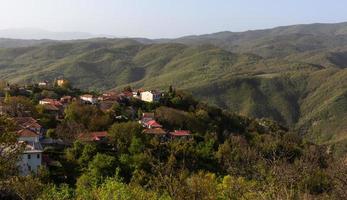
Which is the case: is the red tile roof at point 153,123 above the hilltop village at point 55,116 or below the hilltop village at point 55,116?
below

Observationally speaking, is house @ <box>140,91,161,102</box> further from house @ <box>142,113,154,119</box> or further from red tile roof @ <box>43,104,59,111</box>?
red tile roof @ <box>43,104,59,111</box>

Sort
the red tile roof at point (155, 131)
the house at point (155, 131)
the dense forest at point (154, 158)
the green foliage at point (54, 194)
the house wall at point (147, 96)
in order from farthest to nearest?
the house wall at point (147, 96) → the red tile roof at point (155, 131) → the house at point (155, 131) → the dense forest at point (154, 158) → the green foliage at point (54, 194)

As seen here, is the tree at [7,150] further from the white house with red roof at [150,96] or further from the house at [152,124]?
the white house with red roof at [150,96]

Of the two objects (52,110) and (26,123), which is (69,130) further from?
(52,110)

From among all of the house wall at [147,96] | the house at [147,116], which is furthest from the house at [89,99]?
the house at [147,116]

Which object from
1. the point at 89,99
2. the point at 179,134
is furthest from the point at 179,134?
the point at 89,99

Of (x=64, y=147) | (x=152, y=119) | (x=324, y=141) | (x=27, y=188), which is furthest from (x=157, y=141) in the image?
(x=324, y=141)

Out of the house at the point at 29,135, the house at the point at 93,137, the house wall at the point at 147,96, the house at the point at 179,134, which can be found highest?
the house at the point at 29,135
